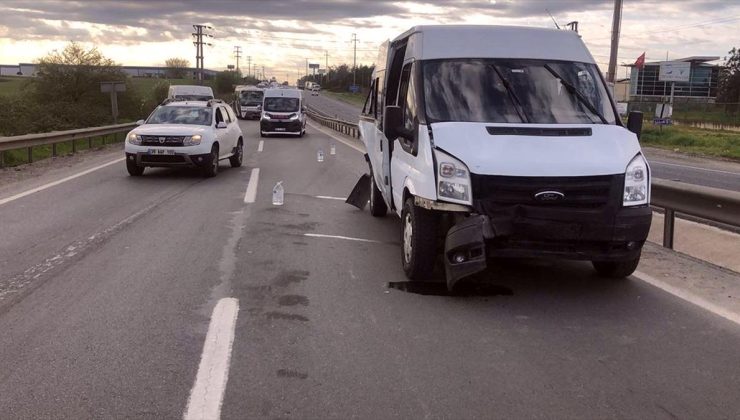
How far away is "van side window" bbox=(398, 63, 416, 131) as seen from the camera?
6660mm

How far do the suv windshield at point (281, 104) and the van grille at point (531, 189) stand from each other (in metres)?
28.2

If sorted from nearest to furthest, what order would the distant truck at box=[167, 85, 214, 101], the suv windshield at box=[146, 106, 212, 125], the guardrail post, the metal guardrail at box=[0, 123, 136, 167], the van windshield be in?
1. the van windshield
2. the guardrail post
3. the suv windshield at box=[146, 106, 212, 125]
4. the metal guardrail at box=[0, 123, 136, 167]
5. the distant truck at box=[167, 85, 214, 101]

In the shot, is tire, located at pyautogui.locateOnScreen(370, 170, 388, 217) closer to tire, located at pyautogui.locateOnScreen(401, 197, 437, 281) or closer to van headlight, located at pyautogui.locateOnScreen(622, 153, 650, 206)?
tire, located at pyautogui.locateOnScreen(401, 197, 437, 281)

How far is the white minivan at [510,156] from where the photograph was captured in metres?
5.42

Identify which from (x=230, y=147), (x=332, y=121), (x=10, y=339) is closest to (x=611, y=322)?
(x=10, y=339)

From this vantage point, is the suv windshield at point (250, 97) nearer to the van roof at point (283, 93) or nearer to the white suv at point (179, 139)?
the van roof at point (283, 93)

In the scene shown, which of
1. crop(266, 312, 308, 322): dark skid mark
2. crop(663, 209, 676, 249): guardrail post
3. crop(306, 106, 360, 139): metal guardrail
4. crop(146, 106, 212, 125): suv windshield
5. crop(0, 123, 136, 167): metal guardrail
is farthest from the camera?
crop(306, 106, 360, 139): metal guardrail

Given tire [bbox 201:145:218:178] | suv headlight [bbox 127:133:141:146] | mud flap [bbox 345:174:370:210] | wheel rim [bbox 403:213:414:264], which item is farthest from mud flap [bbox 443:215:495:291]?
suv headlight [bbox 127:133:141:146]

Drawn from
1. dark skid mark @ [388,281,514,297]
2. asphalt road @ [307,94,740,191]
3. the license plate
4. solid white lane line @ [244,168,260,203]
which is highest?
the license plate

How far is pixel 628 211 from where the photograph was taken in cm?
550

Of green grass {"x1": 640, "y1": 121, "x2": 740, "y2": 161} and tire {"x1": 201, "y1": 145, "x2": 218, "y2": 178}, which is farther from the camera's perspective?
green grass {"x1": 640, "y1": 121, "x2": 740, "y2": 161}

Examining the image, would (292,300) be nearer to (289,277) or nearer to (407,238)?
(289,277)

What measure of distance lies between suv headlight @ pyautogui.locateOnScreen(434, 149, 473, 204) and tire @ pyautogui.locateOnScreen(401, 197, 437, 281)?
424 millimetres

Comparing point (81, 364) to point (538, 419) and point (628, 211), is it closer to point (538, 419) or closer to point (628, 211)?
point (538, 419)
